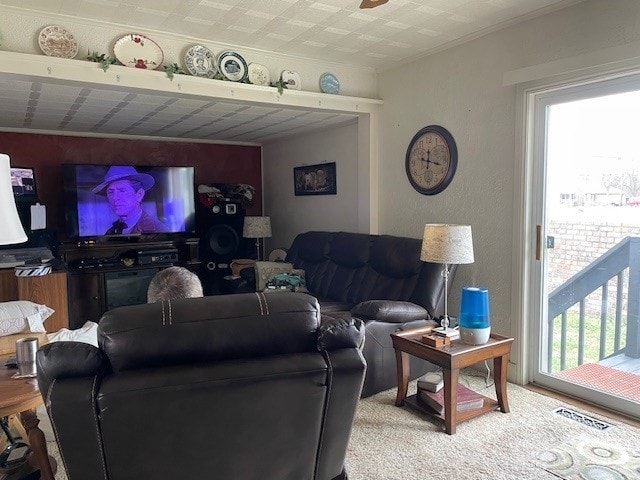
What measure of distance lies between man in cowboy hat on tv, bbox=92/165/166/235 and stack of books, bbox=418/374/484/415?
146 inches

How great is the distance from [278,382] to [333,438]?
0.32 m

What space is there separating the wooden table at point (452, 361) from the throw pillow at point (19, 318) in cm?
234

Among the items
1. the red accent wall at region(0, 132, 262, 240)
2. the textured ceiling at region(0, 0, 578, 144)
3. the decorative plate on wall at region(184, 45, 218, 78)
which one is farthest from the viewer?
the red accent wall at region(0, 132, 262, 240)

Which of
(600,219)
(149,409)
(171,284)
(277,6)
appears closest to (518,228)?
(600,219)

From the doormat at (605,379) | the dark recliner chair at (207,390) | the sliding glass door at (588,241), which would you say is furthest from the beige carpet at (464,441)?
the dark recliner chair at (207,390)

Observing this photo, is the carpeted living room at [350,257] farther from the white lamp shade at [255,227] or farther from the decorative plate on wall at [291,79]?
the white lamp shade at [255,227]

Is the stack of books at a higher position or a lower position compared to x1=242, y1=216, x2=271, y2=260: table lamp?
lower

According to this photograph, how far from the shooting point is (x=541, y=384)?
10.7 feet

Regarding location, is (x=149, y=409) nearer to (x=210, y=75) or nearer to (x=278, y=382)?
(x=278, y=382)

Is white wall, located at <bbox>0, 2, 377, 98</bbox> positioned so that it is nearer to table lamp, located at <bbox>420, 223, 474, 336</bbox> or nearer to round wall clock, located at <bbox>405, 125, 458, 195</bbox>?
round wall clock, located at <bbox>405, 125, 458, 195</bbox>

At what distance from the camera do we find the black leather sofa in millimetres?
3135

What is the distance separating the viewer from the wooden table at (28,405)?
179 centimetres

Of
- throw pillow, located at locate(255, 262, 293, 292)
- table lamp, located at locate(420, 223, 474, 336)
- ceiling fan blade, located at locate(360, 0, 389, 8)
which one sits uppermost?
ceiling fan blade, located at locate(360, 0, 389, 8)

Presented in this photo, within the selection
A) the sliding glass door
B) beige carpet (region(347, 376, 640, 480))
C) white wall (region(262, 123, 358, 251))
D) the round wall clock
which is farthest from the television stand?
the sliding glass door
